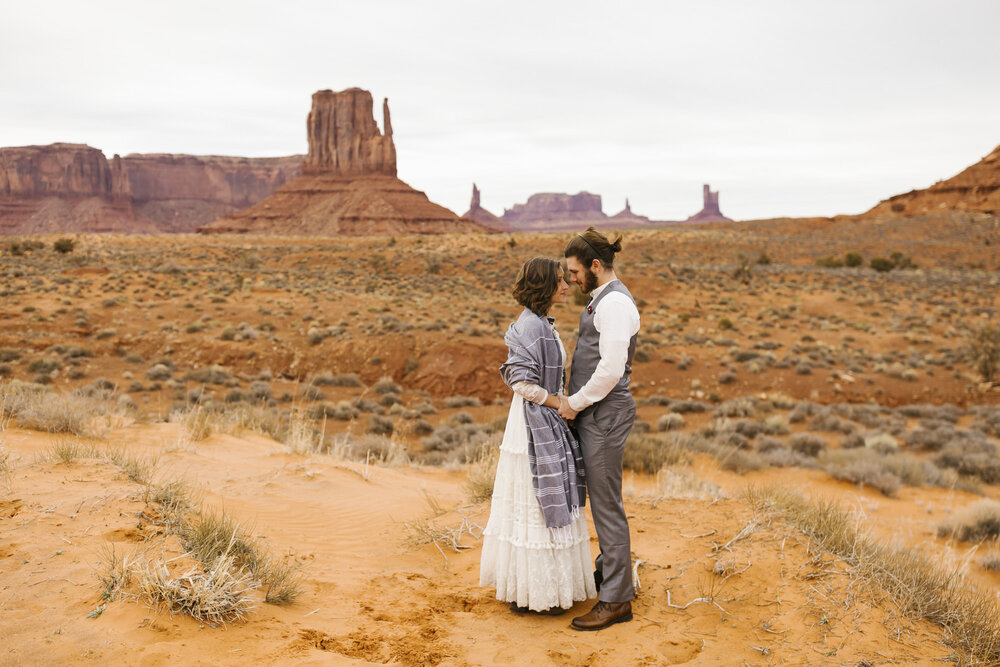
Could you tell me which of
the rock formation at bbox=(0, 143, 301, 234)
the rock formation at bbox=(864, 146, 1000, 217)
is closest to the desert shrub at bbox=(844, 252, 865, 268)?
the rock formation at bbox=(864, 146, 1000, 217)

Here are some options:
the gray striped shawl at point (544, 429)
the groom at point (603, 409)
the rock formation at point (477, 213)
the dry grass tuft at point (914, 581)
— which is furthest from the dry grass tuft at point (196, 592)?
the rock formation at point (477, 213)

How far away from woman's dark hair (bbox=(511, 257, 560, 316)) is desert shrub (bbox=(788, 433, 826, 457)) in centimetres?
920

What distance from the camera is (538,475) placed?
3.65 metres

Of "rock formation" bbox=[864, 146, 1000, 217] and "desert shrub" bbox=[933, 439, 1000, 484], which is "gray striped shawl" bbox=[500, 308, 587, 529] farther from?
"rock formation" bbox=[864, 146, 1000, 217]

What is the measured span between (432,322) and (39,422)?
14.0 metres

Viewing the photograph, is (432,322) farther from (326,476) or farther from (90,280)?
(90,280)

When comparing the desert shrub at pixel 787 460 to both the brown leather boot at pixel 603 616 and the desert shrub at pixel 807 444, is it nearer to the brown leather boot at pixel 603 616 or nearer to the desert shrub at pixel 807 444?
the desert shrub at pixel 807 444

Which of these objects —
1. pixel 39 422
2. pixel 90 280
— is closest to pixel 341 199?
pixel 90 280

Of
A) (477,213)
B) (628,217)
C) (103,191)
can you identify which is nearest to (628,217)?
(628,217)

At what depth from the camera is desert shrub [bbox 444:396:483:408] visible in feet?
47.7

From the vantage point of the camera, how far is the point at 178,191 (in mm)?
141875

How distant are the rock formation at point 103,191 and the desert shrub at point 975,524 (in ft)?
441

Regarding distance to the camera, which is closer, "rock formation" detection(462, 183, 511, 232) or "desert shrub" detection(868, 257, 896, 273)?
"desert shrub" detection(868, 257, 896, 273)

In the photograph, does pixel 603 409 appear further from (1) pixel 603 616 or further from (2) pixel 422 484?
(2) pixel 422 484
